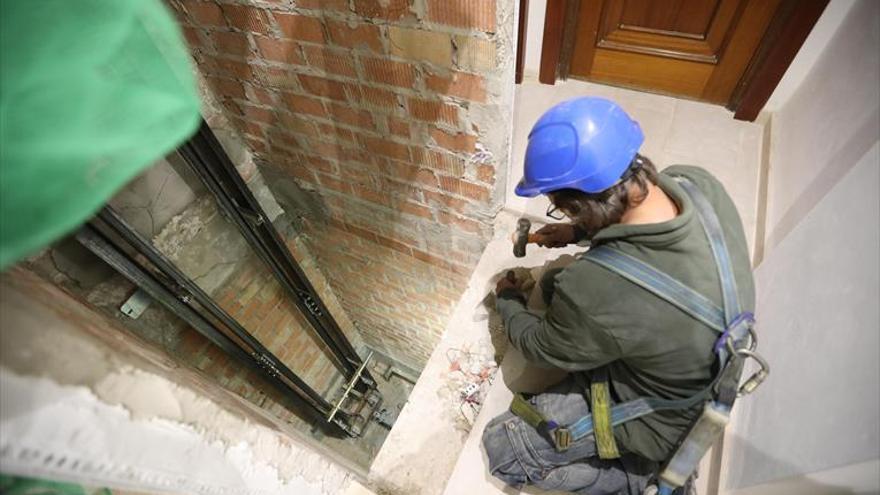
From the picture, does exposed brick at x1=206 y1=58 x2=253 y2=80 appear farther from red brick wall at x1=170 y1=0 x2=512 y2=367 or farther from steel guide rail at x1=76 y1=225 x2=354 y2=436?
steel guide rail at x1=76 y1=225 x2=354 y2=436

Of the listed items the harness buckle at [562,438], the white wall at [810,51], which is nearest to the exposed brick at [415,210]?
the harness buckle at [562,438]

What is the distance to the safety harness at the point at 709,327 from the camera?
753 millimetres

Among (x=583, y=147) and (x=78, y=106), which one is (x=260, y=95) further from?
(x=78, y=106)

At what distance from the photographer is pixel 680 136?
179 cm

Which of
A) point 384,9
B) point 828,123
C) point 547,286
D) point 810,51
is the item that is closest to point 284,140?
point 384,9

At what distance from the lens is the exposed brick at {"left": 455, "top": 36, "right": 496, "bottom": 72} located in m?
0.97

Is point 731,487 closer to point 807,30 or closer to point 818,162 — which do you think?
point 818,162

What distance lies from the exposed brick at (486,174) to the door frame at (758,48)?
101 cm

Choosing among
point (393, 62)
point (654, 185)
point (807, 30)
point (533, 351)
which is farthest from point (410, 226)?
point (807, 30)

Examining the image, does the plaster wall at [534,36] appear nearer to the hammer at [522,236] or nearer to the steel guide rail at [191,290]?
the hammer at [522,236]

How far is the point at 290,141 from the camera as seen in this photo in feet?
5.38

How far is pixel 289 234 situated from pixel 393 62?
4.59ft

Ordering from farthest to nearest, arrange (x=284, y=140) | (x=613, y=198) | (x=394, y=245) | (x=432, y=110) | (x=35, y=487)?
(x=394, y=245) < (x=284, y=140) < (x=432, y=110) < (x=613, y=198) < (x=35, y=487)

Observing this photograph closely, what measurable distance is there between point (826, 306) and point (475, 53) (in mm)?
940
